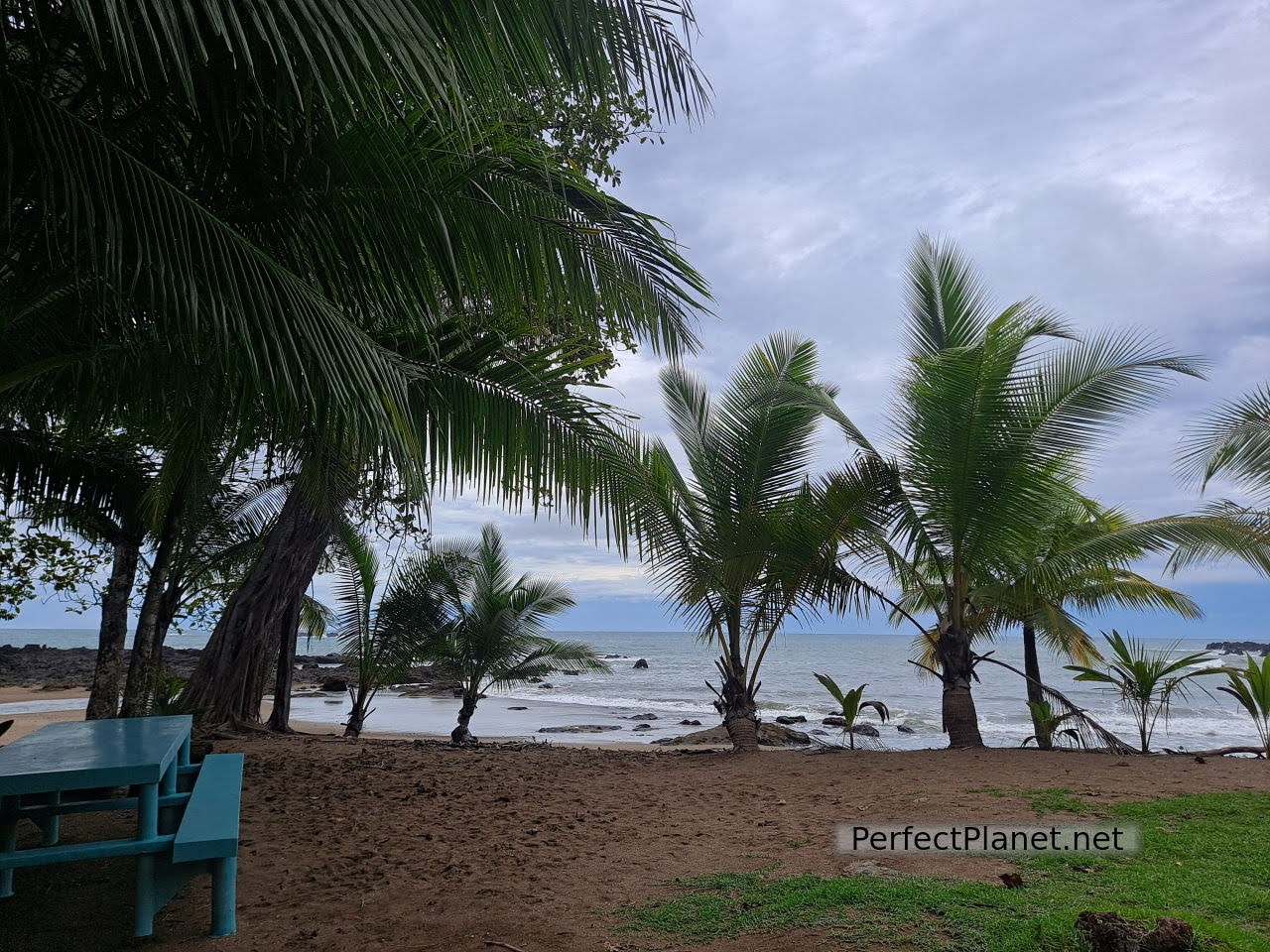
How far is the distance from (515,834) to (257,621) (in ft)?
16.9

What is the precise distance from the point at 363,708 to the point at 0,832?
7956 mm

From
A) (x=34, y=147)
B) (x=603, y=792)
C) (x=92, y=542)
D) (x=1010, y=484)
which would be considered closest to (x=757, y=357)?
(x=1010, y=484)

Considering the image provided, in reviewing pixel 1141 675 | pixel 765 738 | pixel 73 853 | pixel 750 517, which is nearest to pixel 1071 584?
pixel 1141 675

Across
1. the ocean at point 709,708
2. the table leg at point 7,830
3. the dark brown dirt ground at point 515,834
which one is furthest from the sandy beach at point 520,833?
the ocean at point 709,708

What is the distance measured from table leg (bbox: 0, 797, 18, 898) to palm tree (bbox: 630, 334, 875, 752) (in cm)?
541

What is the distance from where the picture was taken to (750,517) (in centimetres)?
844

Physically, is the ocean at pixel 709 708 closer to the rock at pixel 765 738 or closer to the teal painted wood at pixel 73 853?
the rock at pixel 765 738

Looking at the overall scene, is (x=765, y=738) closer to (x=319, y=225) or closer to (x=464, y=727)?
(x=464, y=727)

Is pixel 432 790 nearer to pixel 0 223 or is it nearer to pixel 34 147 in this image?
pixel 0 223

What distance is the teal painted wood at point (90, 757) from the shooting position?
2.70 metres

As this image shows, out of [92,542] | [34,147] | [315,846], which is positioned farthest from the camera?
[92,542]

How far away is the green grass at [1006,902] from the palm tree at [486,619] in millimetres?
8453

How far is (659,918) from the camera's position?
3041 mm

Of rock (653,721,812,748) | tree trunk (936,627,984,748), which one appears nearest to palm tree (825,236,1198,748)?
tree trunk (936,627,984,748)
